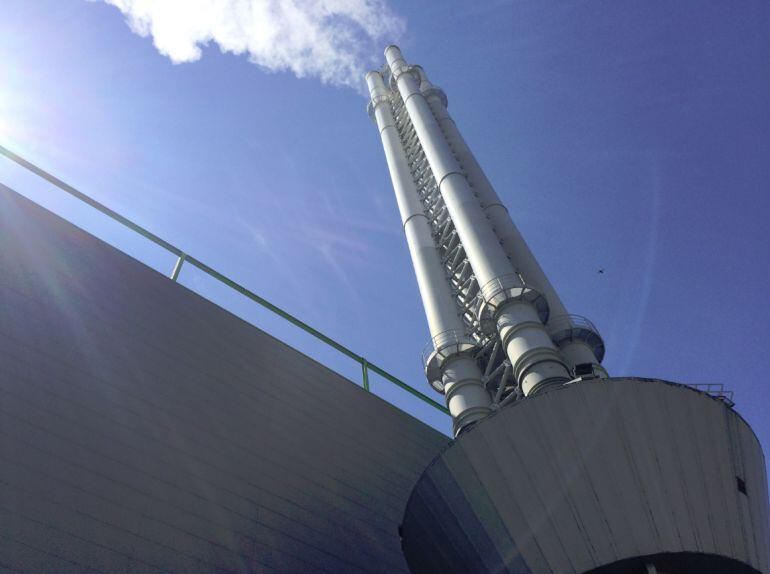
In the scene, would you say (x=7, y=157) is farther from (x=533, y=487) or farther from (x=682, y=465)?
(x=682, y=465)

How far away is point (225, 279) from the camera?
1797cm

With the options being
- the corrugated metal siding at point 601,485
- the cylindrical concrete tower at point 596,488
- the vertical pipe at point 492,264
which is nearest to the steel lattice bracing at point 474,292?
the vertical pipe at point 492,264

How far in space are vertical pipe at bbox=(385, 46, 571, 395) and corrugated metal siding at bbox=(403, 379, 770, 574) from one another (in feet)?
11.2

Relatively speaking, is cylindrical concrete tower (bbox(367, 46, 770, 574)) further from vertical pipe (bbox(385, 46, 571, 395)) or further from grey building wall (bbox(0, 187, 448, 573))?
grey building wall (bbox(0, 187, 448, 573))

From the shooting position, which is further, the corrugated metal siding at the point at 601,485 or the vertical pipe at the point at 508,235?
the vertical pipe at the point at 508,235

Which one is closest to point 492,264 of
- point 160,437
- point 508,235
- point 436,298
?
point 436,298

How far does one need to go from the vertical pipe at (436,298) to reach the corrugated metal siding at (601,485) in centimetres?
512

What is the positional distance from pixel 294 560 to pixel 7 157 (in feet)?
35.5

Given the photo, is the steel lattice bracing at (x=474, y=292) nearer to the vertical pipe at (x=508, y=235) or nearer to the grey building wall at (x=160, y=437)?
the vertical pipe at (x=508, y=235)

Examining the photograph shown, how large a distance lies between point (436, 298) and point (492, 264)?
2622mm

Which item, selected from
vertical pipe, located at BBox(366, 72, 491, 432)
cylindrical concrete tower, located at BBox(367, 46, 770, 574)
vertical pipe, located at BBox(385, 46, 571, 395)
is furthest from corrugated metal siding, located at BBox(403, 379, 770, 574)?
vertical pipe, located at BBox(366, 72, 491, 432)

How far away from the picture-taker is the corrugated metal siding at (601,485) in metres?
9.64

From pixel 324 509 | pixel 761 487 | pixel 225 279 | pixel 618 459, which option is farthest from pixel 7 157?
pixel 761 487

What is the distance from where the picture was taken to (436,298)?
20.2 m
